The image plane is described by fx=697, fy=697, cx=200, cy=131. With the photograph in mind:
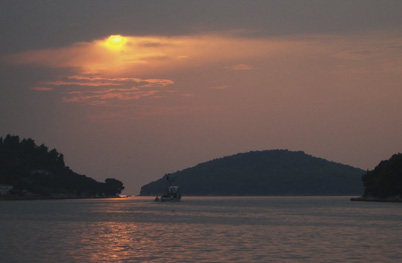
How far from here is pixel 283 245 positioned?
7319 cm

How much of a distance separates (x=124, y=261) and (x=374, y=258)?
21.7 m

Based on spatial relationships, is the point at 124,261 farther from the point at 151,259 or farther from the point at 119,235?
the point at 119,235

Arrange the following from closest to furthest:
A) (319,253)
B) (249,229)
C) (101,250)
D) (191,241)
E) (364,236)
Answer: (319,253)
(101,250)
(191,241)
(364,236)
(249,229)

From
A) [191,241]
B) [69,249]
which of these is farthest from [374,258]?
[69,249]

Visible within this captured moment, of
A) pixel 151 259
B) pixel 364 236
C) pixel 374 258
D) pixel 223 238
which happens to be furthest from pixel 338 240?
pixel 151 259

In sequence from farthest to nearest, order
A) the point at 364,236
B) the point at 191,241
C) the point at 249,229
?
the point at 249,229 → the point at 364,236 → the point at 191,241

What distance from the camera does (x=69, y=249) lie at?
70.8m

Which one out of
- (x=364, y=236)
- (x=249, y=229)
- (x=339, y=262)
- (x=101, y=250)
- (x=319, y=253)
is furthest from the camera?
(x=249, y=229)

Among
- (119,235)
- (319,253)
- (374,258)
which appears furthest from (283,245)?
(119,235)

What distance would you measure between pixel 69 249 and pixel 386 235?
40425mm

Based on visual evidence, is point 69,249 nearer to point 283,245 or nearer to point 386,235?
point 283,245

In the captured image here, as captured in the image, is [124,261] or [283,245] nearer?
[124,261]

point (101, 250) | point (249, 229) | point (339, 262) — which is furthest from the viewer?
point (249, 229)

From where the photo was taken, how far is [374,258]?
60.8 meters
